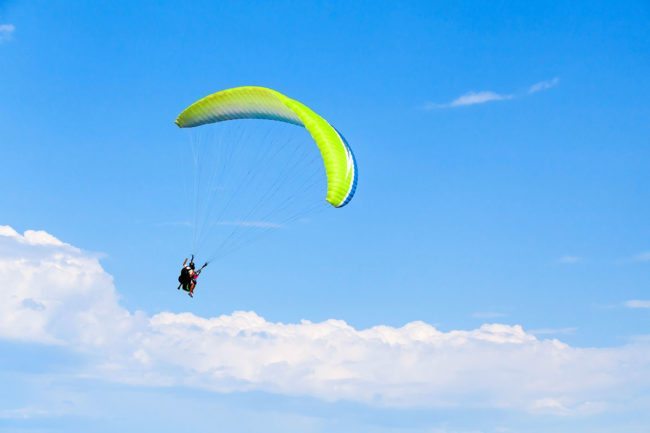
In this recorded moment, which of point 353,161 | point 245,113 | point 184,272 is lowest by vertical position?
point 184,272

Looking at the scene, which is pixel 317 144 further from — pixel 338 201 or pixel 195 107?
pixel 195 107

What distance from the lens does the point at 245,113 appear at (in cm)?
5353

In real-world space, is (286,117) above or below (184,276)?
above

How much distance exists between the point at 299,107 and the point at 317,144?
1.98 meters

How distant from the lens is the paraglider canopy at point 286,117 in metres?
48.5

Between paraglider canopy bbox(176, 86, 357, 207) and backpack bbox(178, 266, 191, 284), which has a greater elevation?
paraglider canopy bbox(176, 86, 357, 207)

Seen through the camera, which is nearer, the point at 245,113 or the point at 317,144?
the point at 317,144

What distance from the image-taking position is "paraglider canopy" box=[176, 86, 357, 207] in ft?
159

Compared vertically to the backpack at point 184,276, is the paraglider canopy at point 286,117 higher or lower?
higher

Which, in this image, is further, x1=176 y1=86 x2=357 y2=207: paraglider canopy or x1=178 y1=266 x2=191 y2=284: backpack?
x1=178 y1=266 x2=191 y2=284: backpack

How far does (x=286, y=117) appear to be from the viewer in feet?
171

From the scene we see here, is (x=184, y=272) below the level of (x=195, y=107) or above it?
below

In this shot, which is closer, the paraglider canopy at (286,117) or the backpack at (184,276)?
the paraglider canopy at (286,117)

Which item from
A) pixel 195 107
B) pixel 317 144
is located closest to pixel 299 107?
pixel 317 144
